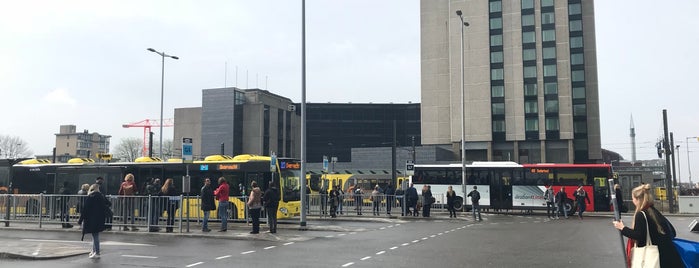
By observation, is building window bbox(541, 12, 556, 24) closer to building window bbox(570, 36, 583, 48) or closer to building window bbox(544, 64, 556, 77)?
building window bbox(570, 36, 583, 48)

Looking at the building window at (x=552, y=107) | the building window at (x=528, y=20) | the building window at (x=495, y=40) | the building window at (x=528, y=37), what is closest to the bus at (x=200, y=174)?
the building window at (x=552, y=107)

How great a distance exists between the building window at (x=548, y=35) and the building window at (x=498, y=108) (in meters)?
10.2

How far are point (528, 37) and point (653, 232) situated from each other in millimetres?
73216

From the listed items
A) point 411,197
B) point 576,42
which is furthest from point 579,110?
point 411,197

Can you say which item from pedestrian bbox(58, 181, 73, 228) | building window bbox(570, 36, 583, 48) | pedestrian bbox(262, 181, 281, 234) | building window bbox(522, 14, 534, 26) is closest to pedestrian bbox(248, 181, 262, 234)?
pedestrian bbox(262, 181, 281, 234)

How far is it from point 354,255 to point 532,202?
21817mm

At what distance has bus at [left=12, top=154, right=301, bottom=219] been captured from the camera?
2188cm

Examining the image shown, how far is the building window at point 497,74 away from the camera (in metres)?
74.6

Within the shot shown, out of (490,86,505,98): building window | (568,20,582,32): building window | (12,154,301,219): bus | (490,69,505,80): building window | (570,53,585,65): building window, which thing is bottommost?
(12,154,301,219): bus

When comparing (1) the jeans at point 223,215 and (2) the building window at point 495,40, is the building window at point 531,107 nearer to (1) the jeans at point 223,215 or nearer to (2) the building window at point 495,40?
(2) the building window at point 495,40

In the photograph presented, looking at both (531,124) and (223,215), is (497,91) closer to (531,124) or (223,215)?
(531,124)

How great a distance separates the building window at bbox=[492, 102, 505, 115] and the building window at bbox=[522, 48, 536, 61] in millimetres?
6884

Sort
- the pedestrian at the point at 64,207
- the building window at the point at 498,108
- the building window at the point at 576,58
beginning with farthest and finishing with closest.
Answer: the building window at the point at 576,58
the building window at the point at 498,108
the pedestrian at the point at 64,207

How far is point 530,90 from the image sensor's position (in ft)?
243
